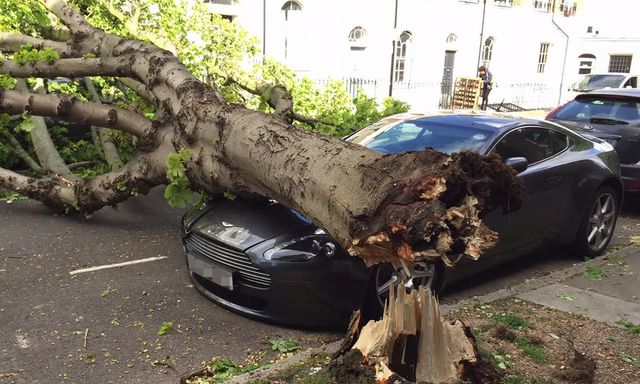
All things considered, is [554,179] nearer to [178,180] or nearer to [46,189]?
[178,180]

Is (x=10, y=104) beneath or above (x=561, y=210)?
above

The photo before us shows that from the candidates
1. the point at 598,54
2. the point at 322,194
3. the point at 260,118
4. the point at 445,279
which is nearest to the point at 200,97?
the point at 260,118

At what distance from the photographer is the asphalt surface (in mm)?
3861

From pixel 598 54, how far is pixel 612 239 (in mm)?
31506

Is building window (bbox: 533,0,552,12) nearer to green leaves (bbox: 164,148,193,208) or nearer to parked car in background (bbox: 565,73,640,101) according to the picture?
parked car in background (bbox: 565,73,640,101)

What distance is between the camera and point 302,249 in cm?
418

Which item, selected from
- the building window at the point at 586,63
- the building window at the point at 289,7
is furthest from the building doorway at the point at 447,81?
the building window at the point at 586,63

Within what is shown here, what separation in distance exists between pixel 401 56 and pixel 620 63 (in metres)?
18.6

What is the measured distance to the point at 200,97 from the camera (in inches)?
198

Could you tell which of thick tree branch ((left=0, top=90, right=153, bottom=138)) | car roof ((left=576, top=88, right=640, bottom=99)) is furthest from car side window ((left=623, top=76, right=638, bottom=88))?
thick tree branch ((left=0, top=90, right=153, bottom=138))

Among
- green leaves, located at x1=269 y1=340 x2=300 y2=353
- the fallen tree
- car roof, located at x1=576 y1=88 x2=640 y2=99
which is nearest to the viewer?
the fallen tree

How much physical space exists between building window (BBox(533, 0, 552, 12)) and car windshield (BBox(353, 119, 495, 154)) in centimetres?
2556

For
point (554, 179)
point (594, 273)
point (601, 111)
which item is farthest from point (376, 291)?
point (601, 111)

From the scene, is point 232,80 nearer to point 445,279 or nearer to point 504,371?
point 445,279
